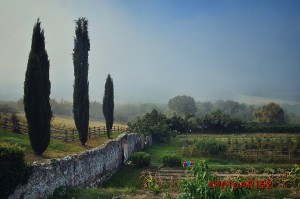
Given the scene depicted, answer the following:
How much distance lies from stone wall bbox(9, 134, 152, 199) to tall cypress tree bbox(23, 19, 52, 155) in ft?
16.4

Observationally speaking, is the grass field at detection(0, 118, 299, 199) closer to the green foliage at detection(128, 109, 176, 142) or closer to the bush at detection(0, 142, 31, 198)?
the green foliage at detection(128, 109, 176, 142)

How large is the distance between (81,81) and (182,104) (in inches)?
4358

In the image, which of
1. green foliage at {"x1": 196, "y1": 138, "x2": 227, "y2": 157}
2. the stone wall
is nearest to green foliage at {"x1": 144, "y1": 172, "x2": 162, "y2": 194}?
the stone wall

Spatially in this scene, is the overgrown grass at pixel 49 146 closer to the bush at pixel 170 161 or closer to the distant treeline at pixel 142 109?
the bush at pixel 170 161

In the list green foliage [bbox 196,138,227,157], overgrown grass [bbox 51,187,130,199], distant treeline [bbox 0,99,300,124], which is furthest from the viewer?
distant treeline [bbox 0,99,300,124]

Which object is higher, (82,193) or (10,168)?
(10,168)

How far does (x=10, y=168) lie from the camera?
1124 centimetres

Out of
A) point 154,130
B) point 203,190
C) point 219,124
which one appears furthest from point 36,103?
point 219,124

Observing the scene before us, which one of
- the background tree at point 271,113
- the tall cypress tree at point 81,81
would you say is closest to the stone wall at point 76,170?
the tall cypress tree at point 81,81

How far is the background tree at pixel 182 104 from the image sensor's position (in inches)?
5531

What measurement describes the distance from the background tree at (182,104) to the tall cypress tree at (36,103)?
117 meters

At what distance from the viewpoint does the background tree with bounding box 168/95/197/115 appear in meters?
140

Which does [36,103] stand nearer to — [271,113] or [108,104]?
[108,104]

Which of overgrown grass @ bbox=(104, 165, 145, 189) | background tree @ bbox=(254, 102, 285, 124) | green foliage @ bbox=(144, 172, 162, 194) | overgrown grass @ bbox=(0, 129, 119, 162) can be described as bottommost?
overgrown grass @ bbox=(104, 165, 145, 189)
